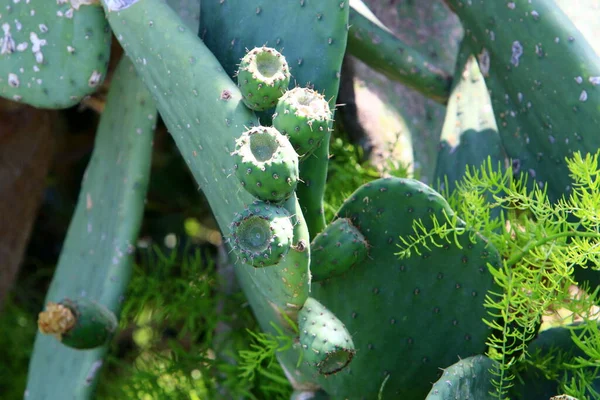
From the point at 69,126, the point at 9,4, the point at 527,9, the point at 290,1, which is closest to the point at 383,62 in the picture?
the point at 527,9

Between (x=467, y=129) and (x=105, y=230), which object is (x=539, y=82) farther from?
(x=105, y=230)

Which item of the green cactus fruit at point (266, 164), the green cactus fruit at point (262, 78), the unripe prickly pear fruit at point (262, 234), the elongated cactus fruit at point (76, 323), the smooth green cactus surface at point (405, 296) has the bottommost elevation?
the elongated cactus fruit at point (76, 323)

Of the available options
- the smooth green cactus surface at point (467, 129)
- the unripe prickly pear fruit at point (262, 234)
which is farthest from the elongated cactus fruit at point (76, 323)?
the smooth green cactus surface at point (467, 129)

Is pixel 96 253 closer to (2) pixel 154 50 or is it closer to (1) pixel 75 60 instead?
(1) pixel 75 60

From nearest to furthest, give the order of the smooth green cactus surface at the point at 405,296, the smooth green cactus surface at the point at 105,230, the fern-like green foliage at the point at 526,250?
1. the fern-like green foliage at the point at 526,250
2. the smooth green cactus surface at the point at 405,296
3. the smooth green cactus surface at the point at 105,230

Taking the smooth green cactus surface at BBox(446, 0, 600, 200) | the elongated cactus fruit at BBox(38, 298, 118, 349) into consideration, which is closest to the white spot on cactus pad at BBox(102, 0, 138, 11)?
the elongated cactus fruit at BBox(38, 298, 118, 349)

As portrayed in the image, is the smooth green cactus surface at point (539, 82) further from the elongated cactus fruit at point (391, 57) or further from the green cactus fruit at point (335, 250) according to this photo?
the green cactus fruit at point (335, 250)

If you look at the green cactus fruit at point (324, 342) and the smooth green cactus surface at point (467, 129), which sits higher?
the green cactus fruit at point (324, 342)

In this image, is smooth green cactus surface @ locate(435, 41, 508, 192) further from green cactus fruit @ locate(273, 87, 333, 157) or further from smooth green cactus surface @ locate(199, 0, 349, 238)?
green cactus fruit @ locate(273, 87, 333, 157)

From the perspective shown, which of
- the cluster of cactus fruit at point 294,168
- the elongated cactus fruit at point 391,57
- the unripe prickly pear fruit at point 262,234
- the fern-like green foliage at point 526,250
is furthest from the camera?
the elongated cactus fruit at point 391,57
